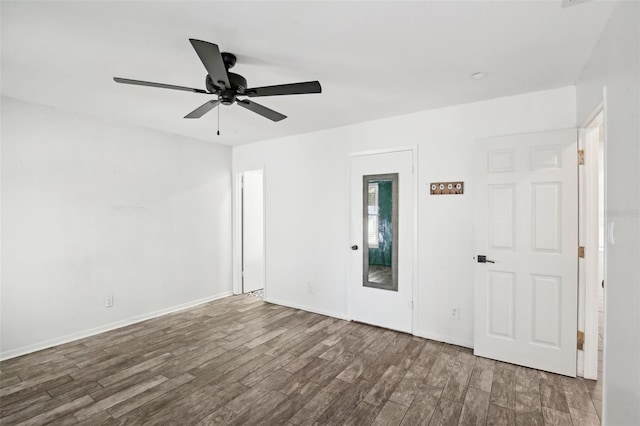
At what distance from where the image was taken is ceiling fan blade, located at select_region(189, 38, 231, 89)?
60.4 inches

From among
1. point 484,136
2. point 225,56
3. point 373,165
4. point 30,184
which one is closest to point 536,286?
point 484,136

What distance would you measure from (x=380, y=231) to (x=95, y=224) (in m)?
3.38

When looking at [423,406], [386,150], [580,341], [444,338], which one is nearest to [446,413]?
[423,406]

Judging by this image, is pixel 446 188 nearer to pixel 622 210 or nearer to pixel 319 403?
pixel 622 210

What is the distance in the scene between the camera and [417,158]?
3.40 metres

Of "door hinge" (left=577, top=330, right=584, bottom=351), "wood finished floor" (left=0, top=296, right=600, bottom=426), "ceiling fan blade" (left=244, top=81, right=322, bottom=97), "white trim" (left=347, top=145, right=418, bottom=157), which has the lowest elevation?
"wood finished floor" (left=0, top=296, right=600, bottom=426)

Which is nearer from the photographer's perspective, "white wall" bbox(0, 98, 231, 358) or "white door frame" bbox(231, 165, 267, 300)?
"white wall" bbox(0, 98, 231, 358)

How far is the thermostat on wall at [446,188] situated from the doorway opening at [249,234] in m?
2.83

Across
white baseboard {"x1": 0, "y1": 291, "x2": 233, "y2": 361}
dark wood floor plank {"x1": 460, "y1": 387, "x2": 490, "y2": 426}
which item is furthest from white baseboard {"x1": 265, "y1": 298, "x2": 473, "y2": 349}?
white baseboard {"x1": 0, "y1": 291, "x2": 233, "y2": 361}

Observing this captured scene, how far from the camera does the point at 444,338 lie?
3232mm

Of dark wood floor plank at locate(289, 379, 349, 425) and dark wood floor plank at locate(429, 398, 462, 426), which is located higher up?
dark wood floor plank at locate(429, 398, 462, 426)

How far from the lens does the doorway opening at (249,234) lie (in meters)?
5.12

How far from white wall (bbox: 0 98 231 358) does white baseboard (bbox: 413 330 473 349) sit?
3.17 meters

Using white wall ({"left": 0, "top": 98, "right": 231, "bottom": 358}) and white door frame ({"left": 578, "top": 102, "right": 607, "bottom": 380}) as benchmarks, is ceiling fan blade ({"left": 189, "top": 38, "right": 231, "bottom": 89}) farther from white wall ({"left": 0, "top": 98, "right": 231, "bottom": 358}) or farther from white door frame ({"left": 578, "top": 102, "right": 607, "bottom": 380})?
white door frame ({"left": 578, "top": 102, "right": 607, "bottom": 380})
